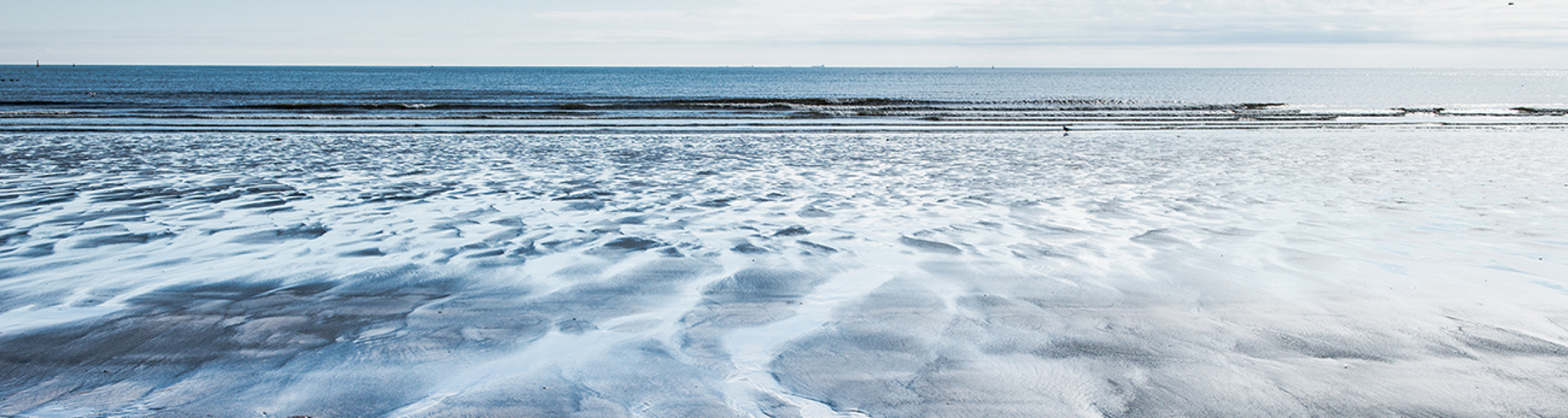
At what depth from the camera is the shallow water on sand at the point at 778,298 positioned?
332 centimetres

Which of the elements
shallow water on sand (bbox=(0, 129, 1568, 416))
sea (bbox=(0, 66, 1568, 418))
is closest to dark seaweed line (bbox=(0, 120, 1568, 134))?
sea (bbox=(0, 66, 1568, 418))

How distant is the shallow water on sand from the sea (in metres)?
0.02

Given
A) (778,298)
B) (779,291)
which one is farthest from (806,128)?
Answer: (778,298)

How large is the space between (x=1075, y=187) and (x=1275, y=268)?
4572mm

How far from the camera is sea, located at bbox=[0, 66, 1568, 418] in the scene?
10.9 feet

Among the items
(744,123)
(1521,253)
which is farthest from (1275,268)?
(744,123)

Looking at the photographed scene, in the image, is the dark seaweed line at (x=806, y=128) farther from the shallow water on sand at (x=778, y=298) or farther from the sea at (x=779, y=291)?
the shallow water on sand at (x=778, y=298)

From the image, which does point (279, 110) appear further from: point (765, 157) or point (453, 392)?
point (453, 392)

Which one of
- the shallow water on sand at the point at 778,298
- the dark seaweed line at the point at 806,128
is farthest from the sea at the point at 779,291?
the dark seaweed line at the point at 806,128

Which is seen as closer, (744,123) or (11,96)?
(744,123)

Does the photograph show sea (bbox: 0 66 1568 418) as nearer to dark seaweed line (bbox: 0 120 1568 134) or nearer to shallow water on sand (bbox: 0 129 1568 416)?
shallow water on sand (bbox: 0 129 1568 416)

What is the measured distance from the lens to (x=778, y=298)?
15.8 ft

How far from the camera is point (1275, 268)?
5477mm

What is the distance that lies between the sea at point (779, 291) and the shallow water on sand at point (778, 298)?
0.02 metres
